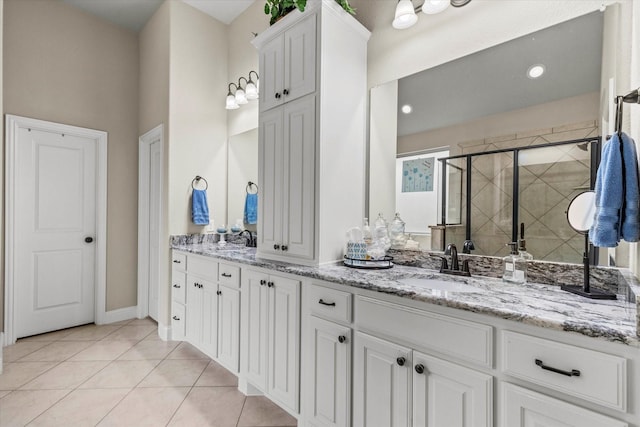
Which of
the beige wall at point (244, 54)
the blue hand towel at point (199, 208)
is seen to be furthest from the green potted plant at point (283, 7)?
the blue hand towel at point (199, 208)

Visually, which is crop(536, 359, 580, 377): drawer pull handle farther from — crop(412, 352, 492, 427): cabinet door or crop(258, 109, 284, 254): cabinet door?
crop(258, 109, 284, 254): cabinet door

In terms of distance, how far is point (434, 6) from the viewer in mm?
1750

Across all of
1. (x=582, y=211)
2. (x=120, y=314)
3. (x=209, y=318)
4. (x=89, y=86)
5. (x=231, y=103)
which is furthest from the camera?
(x=120, y=314)

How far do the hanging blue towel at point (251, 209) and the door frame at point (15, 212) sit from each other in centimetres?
166

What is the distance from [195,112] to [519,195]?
9.78ft

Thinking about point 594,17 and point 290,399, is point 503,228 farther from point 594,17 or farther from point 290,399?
point 290,399

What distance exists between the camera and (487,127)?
1.65 meters

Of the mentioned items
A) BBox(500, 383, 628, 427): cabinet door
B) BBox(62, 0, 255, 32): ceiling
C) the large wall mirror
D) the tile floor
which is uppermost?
BBox(62, 0, 255, 32): ceiling

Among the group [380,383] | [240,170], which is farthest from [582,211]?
[240,170]

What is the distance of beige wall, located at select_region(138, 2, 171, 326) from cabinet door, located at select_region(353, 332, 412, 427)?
231 cm

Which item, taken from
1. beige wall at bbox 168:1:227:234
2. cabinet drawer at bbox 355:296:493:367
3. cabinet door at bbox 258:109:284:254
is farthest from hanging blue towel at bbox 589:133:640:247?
beige wall at bbox 168:1:227:234

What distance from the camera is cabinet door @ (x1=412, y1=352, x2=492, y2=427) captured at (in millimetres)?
1042

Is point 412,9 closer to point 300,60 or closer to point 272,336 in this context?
point 300,60

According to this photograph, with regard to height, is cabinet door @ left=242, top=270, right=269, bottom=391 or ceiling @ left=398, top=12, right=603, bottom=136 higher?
ceiling @ left=398, top=12, right=603, bottom=136
